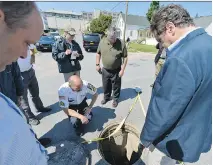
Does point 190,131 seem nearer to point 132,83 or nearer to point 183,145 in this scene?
point 183,145

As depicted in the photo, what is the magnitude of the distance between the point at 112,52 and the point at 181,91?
8.68ft

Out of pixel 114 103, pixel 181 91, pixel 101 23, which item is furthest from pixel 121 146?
pixel 101 23

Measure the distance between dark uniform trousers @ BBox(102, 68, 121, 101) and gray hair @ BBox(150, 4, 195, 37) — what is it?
8.48 ft

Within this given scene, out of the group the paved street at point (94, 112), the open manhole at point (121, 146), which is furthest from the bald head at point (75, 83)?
the paved street at point (94, 112)

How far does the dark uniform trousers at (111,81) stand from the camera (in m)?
4.16

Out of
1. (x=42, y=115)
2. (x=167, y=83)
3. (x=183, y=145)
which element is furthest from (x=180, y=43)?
(x=42, y=115)

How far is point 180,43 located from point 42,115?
3.28 meters

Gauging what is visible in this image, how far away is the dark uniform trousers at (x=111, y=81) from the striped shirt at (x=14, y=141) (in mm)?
3493

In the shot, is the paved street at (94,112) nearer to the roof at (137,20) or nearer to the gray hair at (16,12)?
the gray hair at (16,12)

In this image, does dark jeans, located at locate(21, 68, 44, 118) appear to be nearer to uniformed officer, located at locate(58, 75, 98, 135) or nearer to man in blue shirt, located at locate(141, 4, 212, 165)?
uniformed officer, located at locate(58, 75, 98, 135)

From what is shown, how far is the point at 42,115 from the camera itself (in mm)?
3889

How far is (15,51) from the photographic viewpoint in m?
0.67

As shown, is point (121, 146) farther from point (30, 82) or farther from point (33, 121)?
point (30, 82)

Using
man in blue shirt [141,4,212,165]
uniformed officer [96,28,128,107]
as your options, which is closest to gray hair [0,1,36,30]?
man in blue shirt [141,4,212,165]
